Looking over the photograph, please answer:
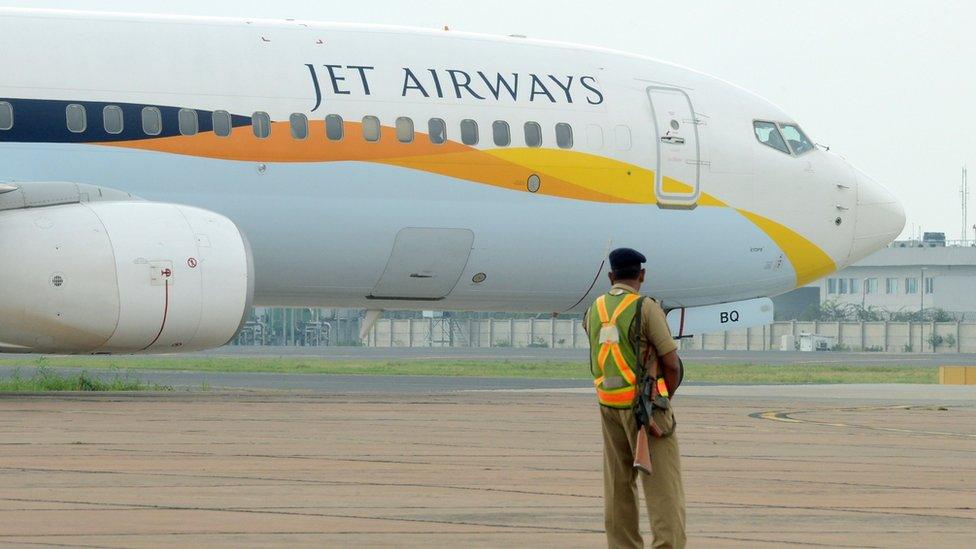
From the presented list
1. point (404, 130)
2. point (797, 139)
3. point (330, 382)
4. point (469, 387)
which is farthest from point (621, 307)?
point (330, 382)

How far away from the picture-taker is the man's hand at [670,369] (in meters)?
9.52

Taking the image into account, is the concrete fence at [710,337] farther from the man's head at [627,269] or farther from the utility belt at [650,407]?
the utility belt at [650,407]

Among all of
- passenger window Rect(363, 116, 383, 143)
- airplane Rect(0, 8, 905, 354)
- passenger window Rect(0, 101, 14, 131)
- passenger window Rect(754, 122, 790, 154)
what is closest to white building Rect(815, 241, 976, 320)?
passenger window Rect(754, 122, 790, 154)

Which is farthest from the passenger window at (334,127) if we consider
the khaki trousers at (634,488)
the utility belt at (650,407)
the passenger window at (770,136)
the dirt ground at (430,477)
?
the utility belt at (650,407)

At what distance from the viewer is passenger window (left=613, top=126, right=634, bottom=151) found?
24.7 m

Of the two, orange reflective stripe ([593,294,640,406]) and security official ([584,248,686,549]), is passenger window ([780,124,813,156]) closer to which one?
security official ([584,248,686,549])

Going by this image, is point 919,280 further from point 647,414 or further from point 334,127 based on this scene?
point 647,414

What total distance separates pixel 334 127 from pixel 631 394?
14.1 meters

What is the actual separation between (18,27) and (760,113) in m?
11.7

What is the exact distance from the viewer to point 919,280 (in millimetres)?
134500

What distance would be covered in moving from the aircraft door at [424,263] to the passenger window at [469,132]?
130 cm

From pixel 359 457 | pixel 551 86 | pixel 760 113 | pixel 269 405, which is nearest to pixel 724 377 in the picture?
pixel 760 113

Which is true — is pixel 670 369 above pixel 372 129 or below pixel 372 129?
below

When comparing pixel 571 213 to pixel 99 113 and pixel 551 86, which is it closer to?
pixel 551 86
